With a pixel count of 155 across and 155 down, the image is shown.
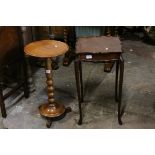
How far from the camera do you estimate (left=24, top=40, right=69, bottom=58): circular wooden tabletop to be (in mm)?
2262

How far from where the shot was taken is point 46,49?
235 centimetres

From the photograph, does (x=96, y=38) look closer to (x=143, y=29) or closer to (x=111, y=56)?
(x=111, y=56)

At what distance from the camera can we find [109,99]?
9.62ft

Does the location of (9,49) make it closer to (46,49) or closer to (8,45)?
(8,45)

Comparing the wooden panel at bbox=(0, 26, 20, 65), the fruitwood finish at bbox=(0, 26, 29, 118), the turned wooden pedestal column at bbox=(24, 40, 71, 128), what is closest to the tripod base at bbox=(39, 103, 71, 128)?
A: the turned wooden pedestal column at bbox=(24, 40, 71, 128)

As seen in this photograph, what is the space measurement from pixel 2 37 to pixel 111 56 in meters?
0.99

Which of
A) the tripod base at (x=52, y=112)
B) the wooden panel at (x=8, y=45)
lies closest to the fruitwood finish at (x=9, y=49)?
the wooden panel at (x=8, y=45)

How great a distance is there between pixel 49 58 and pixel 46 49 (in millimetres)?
79

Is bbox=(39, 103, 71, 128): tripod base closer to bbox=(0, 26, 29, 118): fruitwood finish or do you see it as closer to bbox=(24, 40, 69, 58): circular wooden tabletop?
bbox=(0, 26, 29, 118): fruitwood finish

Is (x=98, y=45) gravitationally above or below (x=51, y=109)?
above

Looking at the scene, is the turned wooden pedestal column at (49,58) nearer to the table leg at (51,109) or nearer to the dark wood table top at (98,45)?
the table leg at (51,109)

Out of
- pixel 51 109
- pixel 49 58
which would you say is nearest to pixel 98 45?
pixel 49 58

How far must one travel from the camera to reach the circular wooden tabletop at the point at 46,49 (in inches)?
89.0

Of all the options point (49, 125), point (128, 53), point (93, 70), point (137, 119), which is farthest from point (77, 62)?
point (128, 53)
